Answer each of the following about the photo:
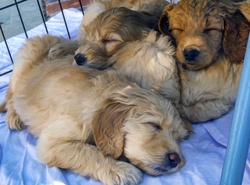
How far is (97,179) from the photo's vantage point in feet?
6.53

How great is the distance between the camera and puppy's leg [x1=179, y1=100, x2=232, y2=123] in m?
2.41

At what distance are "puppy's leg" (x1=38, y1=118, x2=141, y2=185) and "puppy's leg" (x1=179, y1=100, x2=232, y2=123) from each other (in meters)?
0.59

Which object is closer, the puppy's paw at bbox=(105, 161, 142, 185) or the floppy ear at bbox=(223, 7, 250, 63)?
the puppy's paw at bbox=(105, 161, 142, 185)

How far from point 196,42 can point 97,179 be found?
0.88m

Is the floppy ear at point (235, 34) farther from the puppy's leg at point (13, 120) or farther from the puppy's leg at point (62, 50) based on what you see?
the puppy's leg at point (13, 120)

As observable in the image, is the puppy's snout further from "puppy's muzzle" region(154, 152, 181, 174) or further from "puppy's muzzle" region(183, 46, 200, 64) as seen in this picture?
"puppy's muzzle" region(154, 152, 181, 174)

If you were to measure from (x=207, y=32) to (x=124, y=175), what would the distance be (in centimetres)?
92

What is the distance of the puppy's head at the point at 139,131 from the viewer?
185 centimetres

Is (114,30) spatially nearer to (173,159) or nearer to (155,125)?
(155,125)

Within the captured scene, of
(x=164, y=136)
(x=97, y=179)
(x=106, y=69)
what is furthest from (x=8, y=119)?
(x=164, y=136)

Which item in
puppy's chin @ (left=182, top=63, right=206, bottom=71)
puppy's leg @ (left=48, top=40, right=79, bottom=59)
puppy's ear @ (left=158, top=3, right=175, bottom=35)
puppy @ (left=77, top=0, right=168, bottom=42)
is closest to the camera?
puppy's chin @ (left=182, top=63, right=206, bottom=71)

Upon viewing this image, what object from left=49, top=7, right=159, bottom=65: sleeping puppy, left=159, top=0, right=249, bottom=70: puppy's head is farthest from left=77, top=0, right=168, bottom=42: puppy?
left=159, top=0, right=249, bottom=70: puppy's head

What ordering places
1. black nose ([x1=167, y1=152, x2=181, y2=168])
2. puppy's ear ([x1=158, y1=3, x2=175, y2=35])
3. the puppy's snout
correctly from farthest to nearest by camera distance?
puppy's ear ([x1=158, y1=3, x2=175, y2=35]) → the puppy's snout → black nose ([x1=167, y1=152, x2=181, y2=168])

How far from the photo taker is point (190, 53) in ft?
7.38
